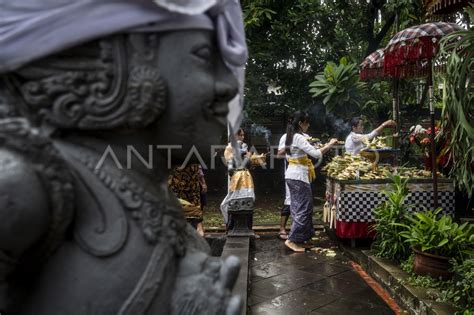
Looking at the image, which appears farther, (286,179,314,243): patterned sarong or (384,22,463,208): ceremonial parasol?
(286,179,314,243): patterned sarong

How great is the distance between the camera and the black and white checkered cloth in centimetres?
644

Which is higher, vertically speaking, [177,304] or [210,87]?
[210,87]

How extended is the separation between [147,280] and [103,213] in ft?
0.61

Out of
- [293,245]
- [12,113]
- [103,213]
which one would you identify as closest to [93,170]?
[103,213]

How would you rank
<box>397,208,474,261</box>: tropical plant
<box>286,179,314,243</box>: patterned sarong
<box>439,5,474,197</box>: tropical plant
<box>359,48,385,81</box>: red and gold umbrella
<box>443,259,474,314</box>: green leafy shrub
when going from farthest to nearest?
<box>359,48,385,81</box>: red and gold umbrella → <box>286,179,314,243</box>: patterned sarong → <box>397,208,474,261</box>: tropical plant → <box>439,5,474,197</box>: tropical plant → <box>443,259,474,314</box>: green leafy shrub

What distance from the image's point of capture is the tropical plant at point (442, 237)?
184 inches

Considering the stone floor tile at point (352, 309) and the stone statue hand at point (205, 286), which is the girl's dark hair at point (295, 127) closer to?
the stone floor tile at point (352, 309)

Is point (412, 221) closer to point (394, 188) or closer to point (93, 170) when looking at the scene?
point (394, 188)

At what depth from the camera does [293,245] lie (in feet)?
23.8

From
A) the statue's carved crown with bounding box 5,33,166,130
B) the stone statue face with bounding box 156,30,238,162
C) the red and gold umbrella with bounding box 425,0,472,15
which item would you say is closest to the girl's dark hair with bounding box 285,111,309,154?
the red and gold umbrella with bounding box 425,0,472,15

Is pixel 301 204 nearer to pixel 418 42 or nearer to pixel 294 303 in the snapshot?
pixel 294 303

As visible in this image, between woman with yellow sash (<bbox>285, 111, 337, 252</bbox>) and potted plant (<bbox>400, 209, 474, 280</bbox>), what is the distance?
1995 millimetres

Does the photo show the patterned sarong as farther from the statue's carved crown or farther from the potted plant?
the statue's carved crown

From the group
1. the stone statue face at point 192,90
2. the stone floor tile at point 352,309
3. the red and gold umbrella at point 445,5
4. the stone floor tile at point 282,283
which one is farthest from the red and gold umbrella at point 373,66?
the stone statue face at point 192,90
